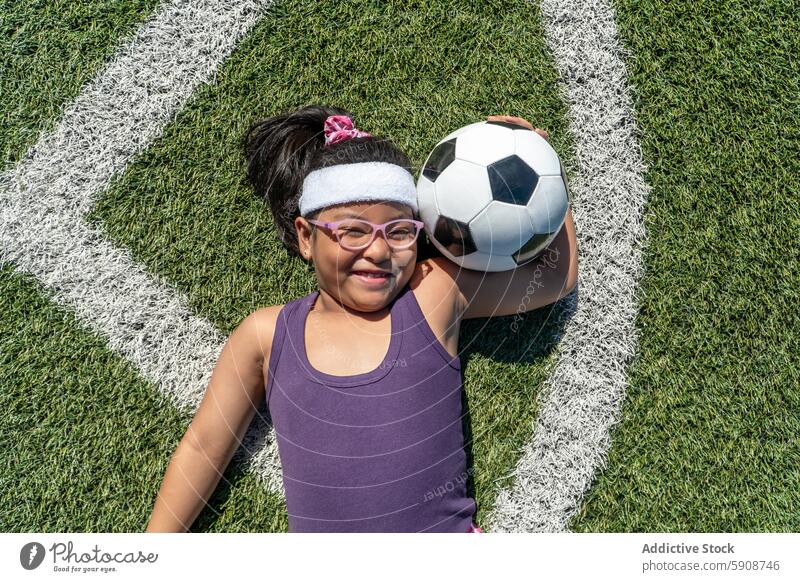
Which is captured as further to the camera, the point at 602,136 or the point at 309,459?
the point at 602,136

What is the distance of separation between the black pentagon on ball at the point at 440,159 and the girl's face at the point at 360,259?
0.18 meters

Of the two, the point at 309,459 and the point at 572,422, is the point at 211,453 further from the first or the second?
the point at 572,422

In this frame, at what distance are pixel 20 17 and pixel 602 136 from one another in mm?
2997

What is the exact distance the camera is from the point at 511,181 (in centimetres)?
239

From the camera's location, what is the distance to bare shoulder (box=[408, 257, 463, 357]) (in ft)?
8.66

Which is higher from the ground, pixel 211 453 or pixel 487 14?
pixel 487 14

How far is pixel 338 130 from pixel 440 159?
49 cm

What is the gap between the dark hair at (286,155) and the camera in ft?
9.29

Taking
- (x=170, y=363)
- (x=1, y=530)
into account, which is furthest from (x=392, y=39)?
(x=1, y=530)

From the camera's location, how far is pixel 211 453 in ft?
9.28

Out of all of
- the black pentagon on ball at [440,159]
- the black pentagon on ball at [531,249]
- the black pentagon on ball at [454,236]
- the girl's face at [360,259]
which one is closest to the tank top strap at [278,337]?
the girl's face at [360,259]

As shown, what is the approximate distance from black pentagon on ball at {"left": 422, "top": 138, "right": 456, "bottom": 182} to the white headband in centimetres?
10

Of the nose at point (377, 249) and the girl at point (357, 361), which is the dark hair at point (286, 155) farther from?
the nose at point (377, 249)

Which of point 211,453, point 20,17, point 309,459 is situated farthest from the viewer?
point 20,17
